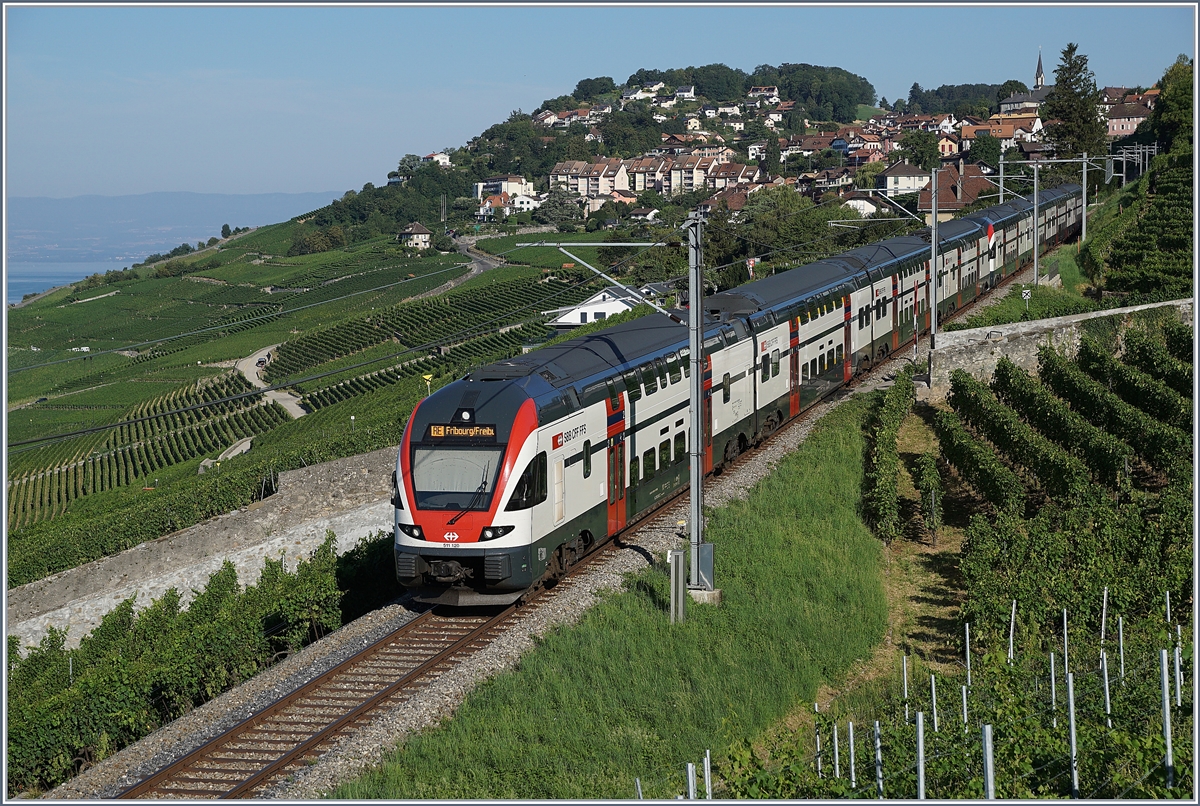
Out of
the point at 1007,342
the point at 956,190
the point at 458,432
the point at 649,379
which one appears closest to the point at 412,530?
the point at 458,432

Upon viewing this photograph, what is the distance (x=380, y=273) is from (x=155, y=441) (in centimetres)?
6985

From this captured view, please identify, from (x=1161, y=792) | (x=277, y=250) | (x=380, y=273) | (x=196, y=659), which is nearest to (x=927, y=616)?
(x=1161, y=792)

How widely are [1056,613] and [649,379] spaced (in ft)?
Answer: 27.7

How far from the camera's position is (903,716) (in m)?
15.1

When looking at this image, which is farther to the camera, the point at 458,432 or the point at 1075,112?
the point at 1075,112

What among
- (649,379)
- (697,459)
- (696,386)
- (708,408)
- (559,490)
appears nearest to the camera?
(559,490)

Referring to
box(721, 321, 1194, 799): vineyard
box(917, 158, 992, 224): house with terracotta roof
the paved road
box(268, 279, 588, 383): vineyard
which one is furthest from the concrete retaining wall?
box(268, 279, 588, 383): vineyard

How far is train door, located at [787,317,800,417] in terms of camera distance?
3147 cm

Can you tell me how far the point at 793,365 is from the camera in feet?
106

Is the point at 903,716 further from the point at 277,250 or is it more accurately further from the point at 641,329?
the point at 277,250

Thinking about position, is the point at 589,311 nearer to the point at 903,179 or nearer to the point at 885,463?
the point at 885,463

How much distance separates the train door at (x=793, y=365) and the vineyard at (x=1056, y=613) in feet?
7.70

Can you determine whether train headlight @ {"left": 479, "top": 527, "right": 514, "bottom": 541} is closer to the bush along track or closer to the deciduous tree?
the bush along track

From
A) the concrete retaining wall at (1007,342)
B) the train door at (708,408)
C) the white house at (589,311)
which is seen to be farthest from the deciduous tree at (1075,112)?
the train door at (708,408)
